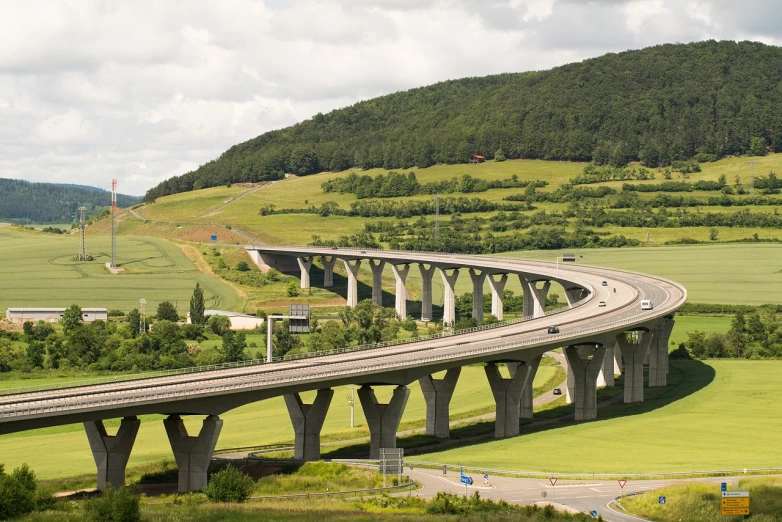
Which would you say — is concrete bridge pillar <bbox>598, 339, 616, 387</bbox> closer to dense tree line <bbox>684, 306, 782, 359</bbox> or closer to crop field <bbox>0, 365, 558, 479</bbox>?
crop field <bbox>0, 365, 558, 479</bbox>

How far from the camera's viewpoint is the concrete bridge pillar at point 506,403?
11044 cm

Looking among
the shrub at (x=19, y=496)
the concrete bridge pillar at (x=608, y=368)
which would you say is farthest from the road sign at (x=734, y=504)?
the concrete bridge pillar at (x=608, y=368)

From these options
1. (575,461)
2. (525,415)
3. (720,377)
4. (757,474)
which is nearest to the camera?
(757,474)

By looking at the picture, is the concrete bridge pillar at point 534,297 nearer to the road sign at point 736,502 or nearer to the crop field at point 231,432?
the crop field at point 231,432

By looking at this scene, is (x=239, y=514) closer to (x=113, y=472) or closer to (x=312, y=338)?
(x=113, y=472)

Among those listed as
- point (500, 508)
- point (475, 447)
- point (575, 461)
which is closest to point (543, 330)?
point (475, 447)

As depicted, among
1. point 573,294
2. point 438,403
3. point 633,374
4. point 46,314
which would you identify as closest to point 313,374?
point 438,403

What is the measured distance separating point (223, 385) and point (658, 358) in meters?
69.8

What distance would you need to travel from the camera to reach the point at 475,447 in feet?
336

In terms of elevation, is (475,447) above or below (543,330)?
below

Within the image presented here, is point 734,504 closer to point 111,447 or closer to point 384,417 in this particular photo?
point 384,417

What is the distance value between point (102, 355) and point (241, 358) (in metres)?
18.5

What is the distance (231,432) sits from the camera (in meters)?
111

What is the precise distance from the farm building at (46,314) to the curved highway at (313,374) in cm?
7974
